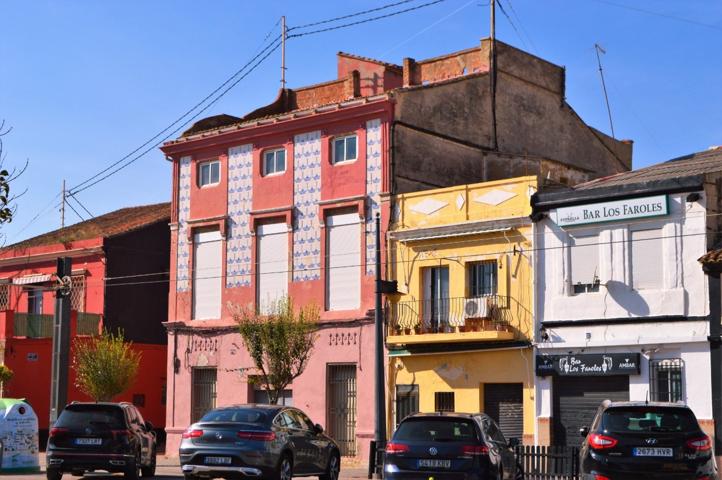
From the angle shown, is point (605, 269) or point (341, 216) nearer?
point (605, 269)

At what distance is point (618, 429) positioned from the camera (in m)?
16.7

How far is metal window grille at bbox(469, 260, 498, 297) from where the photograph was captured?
32094mm

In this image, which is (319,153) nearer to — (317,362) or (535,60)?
(317,362)

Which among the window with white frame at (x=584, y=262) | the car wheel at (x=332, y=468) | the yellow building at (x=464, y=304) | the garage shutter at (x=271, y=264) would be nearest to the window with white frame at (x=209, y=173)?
the garage shutter at (x=271, y=264)

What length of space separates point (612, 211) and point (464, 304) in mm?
4984

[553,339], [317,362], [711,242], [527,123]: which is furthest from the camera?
[527,123]

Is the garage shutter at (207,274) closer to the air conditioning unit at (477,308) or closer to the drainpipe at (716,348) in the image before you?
the air conditioning unit at (477,308)

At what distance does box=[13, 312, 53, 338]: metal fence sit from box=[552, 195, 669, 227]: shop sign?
20559mm

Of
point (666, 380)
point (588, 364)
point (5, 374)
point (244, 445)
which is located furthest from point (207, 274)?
point (244, 445)

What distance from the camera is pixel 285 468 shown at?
2127 centimetres

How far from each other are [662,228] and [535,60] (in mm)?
12493

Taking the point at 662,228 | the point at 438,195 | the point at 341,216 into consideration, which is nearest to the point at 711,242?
the point at 662,228

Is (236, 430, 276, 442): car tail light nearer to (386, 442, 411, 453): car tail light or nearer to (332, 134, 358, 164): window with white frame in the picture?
(386, 442, 411, 453): car tail light

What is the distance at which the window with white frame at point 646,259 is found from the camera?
28906 millimetres
